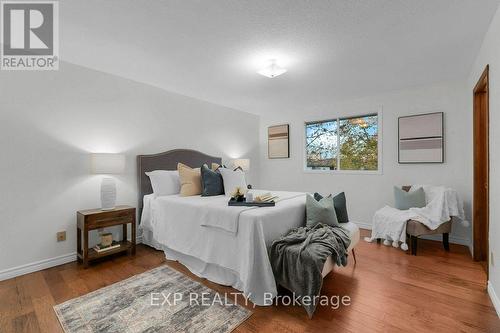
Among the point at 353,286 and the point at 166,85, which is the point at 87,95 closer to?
the point at 166,85

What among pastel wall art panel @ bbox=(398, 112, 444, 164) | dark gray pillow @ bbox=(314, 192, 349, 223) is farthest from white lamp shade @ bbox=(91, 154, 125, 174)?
pastel wall art panel @ bbox=(398, 112, 444, 164)

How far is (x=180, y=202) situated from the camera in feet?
9.15

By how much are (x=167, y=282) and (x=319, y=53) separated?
291 centimetres

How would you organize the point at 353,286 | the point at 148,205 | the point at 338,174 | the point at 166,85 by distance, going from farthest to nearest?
the point at 338,174 < the point at 166,85 < the point at 148,205 < the point at 353,286

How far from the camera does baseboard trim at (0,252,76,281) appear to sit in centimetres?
245

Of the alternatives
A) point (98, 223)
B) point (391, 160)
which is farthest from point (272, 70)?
point (98, 223)

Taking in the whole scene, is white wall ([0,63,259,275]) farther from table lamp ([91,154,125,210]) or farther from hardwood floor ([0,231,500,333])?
hardwood floor ([0,231,500,333])

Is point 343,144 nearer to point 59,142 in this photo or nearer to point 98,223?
point 98,223

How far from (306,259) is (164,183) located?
226cm

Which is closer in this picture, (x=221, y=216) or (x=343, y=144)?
(x=221, y=216)

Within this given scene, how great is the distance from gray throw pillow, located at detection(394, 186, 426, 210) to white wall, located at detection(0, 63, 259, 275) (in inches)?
148

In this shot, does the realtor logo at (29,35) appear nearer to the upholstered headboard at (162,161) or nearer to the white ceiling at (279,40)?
the white ceiling at (279,40)

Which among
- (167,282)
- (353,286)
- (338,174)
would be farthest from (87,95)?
(338,174)

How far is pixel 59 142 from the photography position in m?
2.81
